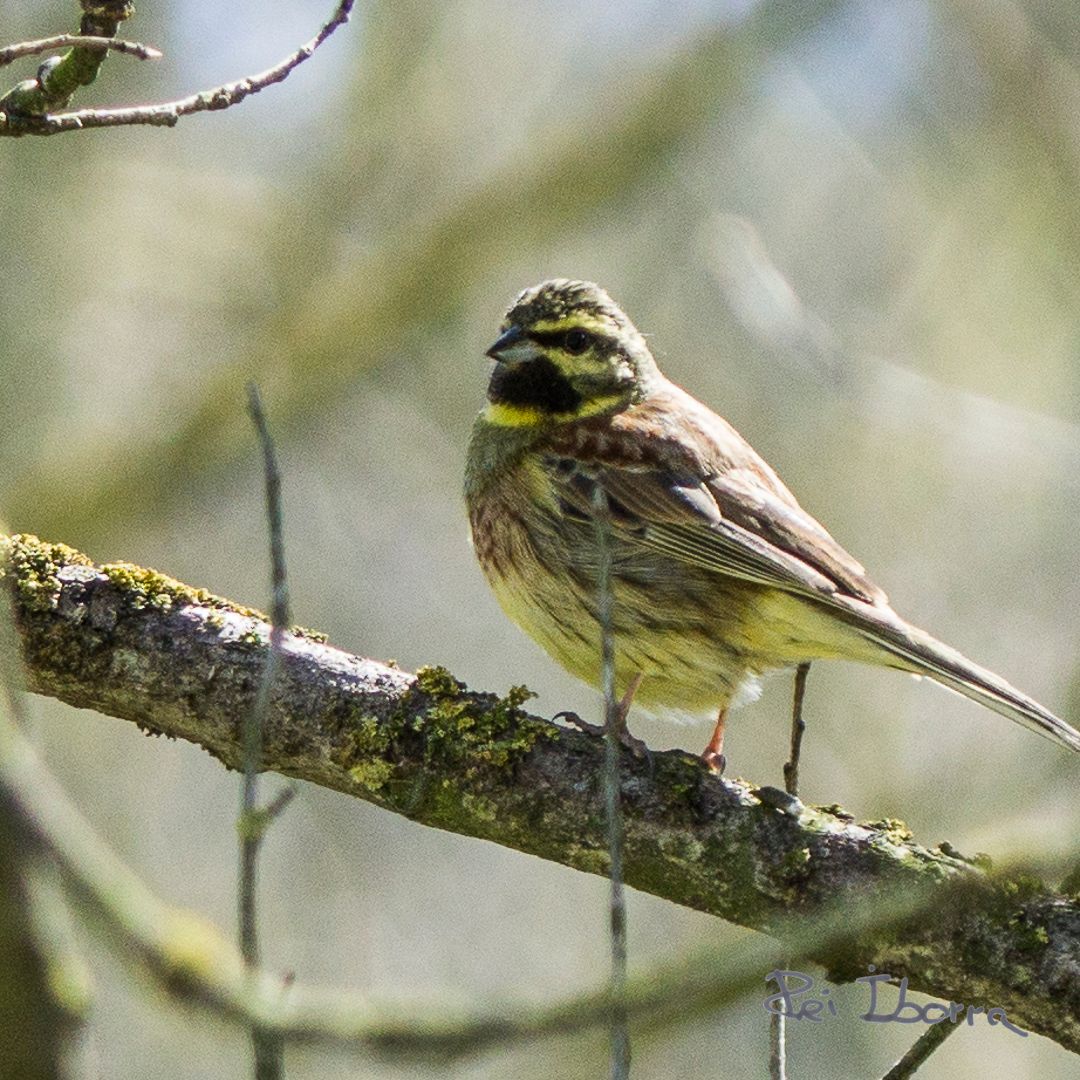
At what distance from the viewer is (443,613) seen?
920 centimetres

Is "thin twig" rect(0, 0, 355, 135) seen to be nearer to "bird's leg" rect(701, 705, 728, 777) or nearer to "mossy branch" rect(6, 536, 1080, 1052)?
"mossy branch" rect(6, 536, 1080, 1052)

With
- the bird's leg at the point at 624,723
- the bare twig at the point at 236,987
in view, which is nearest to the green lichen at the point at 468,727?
the bird's leg at the point at 624,723

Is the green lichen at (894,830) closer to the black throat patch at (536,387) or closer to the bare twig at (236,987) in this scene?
the bare twig at (236,987)

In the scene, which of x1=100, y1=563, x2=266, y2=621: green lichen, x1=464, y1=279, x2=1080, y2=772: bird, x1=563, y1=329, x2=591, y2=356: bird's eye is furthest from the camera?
x1=563, y1=329, x2=591, y2=356: bird's eye

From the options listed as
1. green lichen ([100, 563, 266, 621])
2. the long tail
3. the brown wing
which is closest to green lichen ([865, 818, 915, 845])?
the long tail

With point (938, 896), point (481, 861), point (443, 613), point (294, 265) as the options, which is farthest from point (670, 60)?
point (938, 896)

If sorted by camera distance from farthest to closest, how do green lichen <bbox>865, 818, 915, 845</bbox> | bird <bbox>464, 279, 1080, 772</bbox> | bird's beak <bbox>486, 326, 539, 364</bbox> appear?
bird's beak <bbox>486, 326, 539, 364</bbox> → bird <bbox>464, 279, 1080, 772</bbox> → green lichen <bbox>865, 818, 915, 845</bbox>

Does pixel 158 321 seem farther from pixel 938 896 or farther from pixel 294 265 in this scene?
pixel 938 896

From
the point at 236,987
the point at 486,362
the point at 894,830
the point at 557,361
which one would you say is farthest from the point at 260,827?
the point at 486,362

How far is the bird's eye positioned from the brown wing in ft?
1.00

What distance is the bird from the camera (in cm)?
521

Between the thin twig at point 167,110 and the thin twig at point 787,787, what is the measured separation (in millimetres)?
2160

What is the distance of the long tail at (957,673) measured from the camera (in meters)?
4.67

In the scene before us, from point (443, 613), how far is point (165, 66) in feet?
12.2
